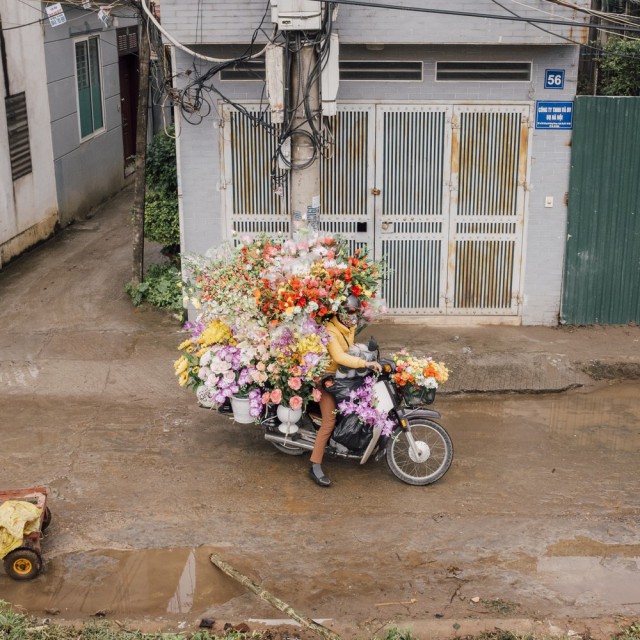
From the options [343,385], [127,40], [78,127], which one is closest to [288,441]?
[343,385]

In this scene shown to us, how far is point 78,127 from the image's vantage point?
15844 mm

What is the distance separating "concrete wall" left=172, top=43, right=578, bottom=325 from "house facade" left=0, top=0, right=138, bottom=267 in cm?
333

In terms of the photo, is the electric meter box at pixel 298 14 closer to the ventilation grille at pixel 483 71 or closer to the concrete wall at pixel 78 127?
the ventilation grille at pixel 483 71

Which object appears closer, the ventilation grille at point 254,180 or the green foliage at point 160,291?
the ventilation grille at point 254,180

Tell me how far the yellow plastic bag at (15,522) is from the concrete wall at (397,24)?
542cm

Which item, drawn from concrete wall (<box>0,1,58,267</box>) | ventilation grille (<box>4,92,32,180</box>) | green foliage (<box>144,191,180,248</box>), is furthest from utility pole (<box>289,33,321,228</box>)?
ventilation grille (<box>4,92,32,180</box>)

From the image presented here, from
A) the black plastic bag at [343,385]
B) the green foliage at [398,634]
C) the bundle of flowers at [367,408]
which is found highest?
the black plastic bag at [343,385]

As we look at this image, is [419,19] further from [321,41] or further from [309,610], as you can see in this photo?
[309,610]

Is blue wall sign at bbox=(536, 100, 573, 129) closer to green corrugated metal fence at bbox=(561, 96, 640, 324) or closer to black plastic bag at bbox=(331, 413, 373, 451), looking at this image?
green corrugated metal fence at bbox=(561, 96, 640, 324)

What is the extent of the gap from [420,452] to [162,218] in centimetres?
534

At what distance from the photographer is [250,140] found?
10.6 m

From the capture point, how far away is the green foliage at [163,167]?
1160 centimetres

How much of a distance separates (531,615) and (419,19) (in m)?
6.32

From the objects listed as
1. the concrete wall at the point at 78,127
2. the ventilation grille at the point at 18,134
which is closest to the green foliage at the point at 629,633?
the ventilation grille at the point at 18,134
